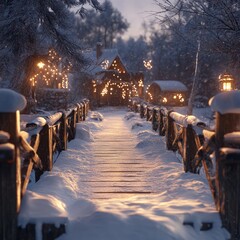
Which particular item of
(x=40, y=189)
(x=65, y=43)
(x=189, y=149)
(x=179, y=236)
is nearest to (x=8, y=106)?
(x=40, y=189)

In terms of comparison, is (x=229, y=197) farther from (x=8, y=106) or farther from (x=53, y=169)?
(x=53, y=169)

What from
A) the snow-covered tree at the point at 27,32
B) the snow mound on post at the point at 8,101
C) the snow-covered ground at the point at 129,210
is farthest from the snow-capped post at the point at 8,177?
the snow-covered tree at the point at 27,32

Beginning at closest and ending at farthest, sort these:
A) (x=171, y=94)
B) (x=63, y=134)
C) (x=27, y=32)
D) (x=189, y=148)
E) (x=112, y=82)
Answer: (x=189, y=148) < (x=63, y=134) < (x=27, y=32) < (x=112, y=82) < (x=171, y=94)

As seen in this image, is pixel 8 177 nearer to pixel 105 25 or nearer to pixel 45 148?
pixel 45 148

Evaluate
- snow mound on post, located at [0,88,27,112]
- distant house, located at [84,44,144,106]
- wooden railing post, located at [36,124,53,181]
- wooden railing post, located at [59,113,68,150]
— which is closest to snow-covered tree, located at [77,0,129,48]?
distant house, located at [84,44,144,106]

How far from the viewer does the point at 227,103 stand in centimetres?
371

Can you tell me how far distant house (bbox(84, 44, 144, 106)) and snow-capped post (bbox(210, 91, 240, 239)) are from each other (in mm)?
34134

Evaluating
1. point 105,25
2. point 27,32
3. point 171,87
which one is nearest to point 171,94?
point 171,87

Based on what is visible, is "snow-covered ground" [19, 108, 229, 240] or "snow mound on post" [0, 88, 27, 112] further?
"snow-covered ground" [19, 108, 229, 240]

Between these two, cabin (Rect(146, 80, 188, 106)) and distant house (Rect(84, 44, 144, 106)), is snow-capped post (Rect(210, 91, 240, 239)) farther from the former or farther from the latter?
cabin (Rect(146, 80, 188, 106))

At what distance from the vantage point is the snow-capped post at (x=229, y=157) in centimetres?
368

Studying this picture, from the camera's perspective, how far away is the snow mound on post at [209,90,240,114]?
3.67m

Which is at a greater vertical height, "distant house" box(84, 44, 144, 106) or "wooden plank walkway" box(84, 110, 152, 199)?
"distant house" box(84, 44, 144, 106)

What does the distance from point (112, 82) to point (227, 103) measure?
119 feet
